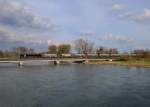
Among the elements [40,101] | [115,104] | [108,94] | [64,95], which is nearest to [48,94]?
[64,95]

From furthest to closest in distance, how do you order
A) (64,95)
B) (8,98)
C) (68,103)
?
(64,95)
(8,98)
(68,103)

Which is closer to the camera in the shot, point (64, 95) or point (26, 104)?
point (26, 104)

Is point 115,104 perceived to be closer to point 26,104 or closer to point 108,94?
point 108,94

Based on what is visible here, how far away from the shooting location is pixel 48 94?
136ft

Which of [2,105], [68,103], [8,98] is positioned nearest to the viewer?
[2,105]

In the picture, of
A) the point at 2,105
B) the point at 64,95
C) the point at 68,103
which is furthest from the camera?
the point at 64,95

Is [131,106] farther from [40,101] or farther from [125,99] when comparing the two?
[40,101]

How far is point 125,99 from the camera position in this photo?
3753 centimetres

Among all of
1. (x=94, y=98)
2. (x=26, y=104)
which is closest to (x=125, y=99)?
(x=94, y=98)

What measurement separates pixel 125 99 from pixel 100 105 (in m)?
5.54

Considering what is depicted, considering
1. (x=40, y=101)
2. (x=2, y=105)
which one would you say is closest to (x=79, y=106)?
(x=40, y=101)

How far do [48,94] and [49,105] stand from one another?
836 cm

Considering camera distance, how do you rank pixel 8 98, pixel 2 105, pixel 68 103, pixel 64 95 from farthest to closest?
pixel 64 95
pixel 8 98
pixel 68 103
pixel 2 105

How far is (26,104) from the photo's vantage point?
33.6 meters
